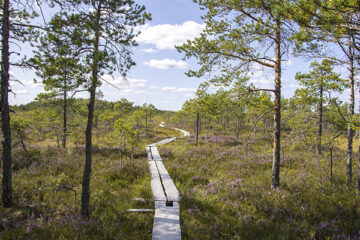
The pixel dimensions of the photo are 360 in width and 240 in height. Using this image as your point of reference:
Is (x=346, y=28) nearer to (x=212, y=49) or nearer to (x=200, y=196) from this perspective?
(x=212, y=49)

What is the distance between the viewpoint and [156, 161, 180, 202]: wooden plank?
24.2ft

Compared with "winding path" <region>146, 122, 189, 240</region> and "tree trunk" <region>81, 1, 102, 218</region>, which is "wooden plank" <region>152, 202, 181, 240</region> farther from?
"tree trunk" <region>81, 1, 102, 218</region>

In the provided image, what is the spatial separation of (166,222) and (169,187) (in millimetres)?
3013

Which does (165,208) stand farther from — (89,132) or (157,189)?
(89,132)

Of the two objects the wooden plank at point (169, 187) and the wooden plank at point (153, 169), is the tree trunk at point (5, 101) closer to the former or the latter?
the wooden plank at point (169, 187)

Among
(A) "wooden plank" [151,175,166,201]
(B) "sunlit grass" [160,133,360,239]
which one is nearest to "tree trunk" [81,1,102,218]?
(A) "wooden plank" [151,175,166,201]

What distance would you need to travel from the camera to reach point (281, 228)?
5074 mm

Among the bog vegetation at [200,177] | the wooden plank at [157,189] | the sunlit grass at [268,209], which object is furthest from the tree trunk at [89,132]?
the sunlit grass at [268,209]

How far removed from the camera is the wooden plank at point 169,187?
24.2ft

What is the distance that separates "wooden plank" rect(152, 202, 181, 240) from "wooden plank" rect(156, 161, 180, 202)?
48 cm

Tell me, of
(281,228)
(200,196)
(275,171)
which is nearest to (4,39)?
(200,196)

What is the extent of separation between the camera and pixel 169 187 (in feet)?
28.1

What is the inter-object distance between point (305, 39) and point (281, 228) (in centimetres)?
541

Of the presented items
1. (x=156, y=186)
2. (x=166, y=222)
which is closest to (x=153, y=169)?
(x=156, y=186)
